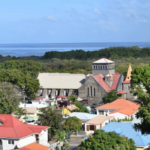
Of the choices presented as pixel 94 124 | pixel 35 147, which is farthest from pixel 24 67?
pixel 35 147

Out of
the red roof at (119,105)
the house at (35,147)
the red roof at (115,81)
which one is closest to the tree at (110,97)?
the red roof at (119,105)

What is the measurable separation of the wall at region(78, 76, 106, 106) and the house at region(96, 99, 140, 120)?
297 inches

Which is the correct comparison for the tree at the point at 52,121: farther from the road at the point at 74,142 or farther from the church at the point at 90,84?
the church at the point at 90,84

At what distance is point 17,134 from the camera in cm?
2736

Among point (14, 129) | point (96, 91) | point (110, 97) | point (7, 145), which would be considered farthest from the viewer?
point (96, 91)

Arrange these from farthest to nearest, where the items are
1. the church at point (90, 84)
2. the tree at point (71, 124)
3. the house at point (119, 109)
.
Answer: the church at point (90, 84) < the house at point (119, 109) < the tree at point (71, 124)

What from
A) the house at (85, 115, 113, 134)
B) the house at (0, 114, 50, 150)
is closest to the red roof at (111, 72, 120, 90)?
the house at (85, 115, 113, 134)

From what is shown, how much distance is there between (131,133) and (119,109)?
36.5 ft

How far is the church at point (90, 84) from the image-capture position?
50.6 m

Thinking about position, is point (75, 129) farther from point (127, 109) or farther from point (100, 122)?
point (127, 109)

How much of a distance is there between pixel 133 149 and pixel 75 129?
8.86 m

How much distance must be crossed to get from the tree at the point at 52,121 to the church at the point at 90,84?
717 inches

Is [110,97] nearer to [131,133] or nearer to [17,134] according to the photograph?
[131,133]

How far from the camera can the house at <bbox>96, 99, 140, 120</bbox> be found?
3812cm
